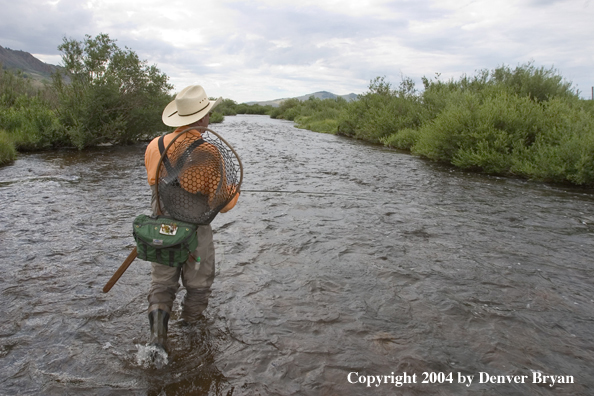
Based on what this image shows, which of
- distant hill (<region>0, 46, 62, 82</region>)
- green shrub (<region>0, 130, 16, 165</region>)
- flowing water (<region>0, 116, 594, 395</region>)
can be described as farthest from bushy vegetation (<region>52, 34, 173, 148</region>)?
distant hill (<region>0, 46, 62, 82</region>)

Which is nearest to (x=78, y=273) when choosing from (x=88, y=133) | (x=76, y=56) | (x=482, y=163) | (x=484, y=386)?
(x=484, y=386)

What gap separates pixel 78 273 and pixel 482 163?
41.0ft

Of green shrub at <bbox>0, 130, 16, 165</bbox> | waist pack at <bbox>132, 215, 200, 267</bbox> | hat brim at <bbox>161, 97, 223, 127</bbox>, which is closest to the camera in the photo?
waist pack at <bbox>132, 215, 200, 267</bbox>

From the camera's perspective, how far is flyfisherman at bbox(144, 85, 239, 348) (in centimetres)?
362

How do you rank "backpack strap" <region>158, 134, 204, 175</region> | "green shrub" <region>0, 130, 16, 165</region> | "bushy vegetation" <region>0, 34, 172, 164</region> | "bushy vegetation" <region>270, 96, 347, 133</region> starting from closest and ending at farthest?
"backpack strap" <region>158, 134, 204, 175</region> → "green shrub" <region>0, 130, 16, 165</region> → "bushy vegetation" <region>0, 34, 172, 164</region> → "bushy vegetation" <region>270, 96, 347, 133</region>

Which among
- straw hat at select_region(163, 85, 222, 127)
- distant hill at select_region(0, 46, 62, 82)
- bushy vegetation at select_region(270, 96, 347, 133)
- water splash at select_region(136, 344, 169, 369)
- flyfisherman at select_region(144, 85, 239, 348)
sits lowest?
water splash at select_region(136, 344, 169, 369)

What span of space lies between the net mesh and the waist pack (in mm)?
107

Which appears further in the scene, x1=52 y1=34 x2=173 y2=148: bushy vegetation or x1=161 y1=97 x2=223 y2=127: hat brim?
x1=52 y1=34 x2=173 y2=148: bushy vegetation

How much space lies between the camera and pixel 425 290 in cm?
521

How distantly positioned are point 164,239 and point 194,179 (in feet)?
1.88

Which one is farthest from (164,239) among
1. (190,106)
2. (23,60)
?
(23,60)

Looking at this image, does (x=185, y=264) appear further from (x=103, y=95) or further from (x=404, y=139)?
(x=404, y=139)

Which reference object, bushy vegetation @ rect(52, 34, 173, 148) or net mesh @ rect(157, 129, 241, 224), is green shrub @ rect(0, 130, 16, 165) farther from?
net mesh @ rect(157, 129, 241, 224)

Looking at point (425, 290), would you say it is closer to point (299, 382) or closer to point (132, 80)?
point (299, 382)
